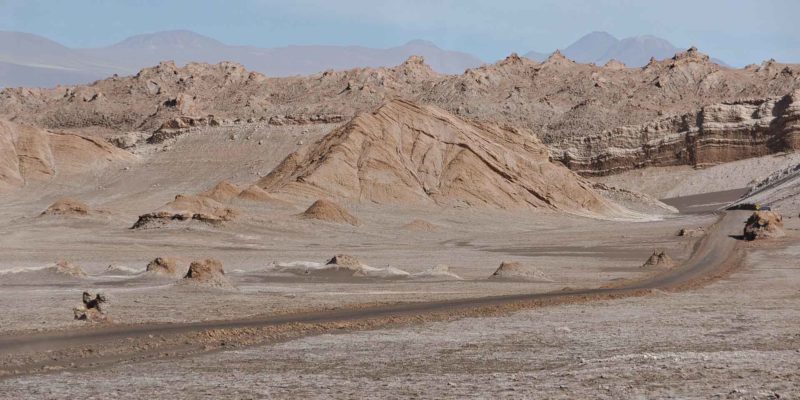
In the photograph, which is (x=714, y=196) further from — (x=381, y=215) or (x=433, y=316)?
(x=433, y=316)

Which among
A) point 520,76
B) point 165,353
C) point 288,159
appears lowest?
point 165,353

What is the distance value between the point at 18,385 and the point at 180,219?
44890 mm

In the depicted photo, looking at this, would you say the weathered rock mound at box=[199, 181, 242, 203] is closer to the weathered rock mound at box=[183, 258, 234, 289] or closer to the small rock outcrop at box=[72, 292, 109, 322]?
the weathered rock mound at box=[183, 258, 234, 289]

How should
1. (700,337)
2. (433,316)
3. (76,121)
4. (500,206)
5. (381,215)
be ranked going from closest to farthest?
(700,337)
(433,316)
(381,215)
(500,206)
(76,121)

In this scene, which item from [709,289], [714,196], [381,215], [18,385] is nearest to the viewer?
[18,385]

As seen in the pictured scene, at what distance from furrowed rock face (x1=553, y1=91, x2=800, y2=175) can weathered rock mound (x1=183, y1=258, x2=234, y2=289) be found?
101m

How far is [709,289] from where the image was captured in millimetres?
30688

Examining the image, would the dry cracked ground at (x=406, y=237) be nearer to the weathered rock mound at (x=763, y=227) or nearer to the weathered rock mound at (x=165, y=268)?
the weathered rock mound at (x=165, y=268)

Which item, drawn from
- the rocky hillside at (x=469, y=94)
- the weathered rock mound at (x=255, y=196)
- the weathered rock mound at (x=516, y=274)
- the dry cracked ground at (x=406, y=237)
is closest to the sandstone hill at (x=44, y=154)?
the dry cracked ground at (x=406, y=237)

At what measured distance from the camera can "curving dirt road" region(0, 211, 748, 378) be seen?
17125 millimetres

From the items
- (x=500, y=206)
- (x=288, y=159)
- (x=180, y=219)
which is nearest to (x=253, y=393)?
(x=180, y=219)

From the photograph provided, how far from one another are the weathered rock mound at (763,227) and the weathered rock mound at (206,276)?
121 feet

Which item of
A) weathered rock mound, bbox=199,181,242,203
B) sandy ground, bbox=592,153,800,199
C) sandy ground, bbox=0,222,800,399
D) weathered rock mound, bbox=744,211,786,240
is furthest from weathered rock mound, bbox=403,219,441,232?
sandy ground, bbox=592,153,800,199

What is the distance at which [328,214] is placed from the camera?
213 feet
